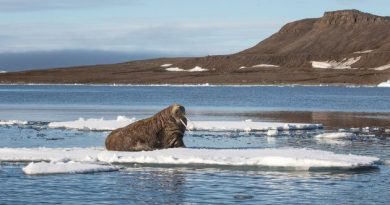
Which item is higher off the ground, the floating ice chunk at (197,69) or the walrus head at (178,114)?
the floating ice chunk at (197,69)

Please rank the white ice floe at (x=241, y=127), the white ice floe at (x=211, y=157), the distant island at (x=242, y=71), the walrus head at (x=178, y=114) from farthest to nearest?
the distant island at (x=242, y=71) → the white ice floe at (x=241, y=127) → the walrus head at (x=178, y=114) → the white ice floe at (x=211, y=157)

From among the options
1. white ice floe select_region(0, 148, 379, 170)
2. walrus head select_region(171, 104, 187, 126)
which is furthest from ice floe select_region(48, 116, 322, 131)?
white ice floe select_region(0, 148, 379, 170)

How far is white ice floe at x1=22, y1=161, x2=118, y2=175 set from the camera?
18.2 m

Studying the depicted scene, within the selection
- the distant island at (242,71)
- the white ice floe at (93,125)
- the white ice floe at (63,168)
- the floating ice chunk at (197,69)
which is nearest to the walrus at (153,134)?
the white ice floe at (63,168)

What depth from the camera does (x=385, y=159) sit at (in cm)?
2144

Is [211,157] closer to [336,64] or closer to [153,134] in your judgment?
[153,134]

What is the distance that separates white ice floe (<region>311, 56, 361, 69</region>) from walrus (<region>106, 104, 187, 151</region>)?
148600 millimetres

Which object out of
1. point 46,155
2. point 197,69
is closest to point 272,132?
point 46,155

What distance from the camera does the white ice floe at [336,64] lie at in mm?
169250

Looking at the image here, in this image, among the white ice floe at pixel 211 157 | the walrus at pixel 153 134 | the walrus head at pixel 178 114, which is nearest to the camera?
the white ice floe at pixel 211 157

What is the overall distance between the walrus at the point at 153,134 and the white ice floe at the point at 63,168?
295 cm

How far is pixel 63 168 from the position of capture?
60.5 feet

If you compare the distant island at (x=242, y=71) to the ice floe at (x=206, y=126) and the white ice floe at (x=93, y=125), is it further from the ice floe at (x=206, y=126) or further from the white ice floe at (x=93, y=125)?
the white ice floe at (x=93, y=125)

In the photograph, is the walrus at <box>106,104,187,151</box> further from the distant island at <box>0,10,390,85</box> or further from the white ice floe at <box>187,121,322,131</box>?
the distant island at <box>0,10,390,85</box>
